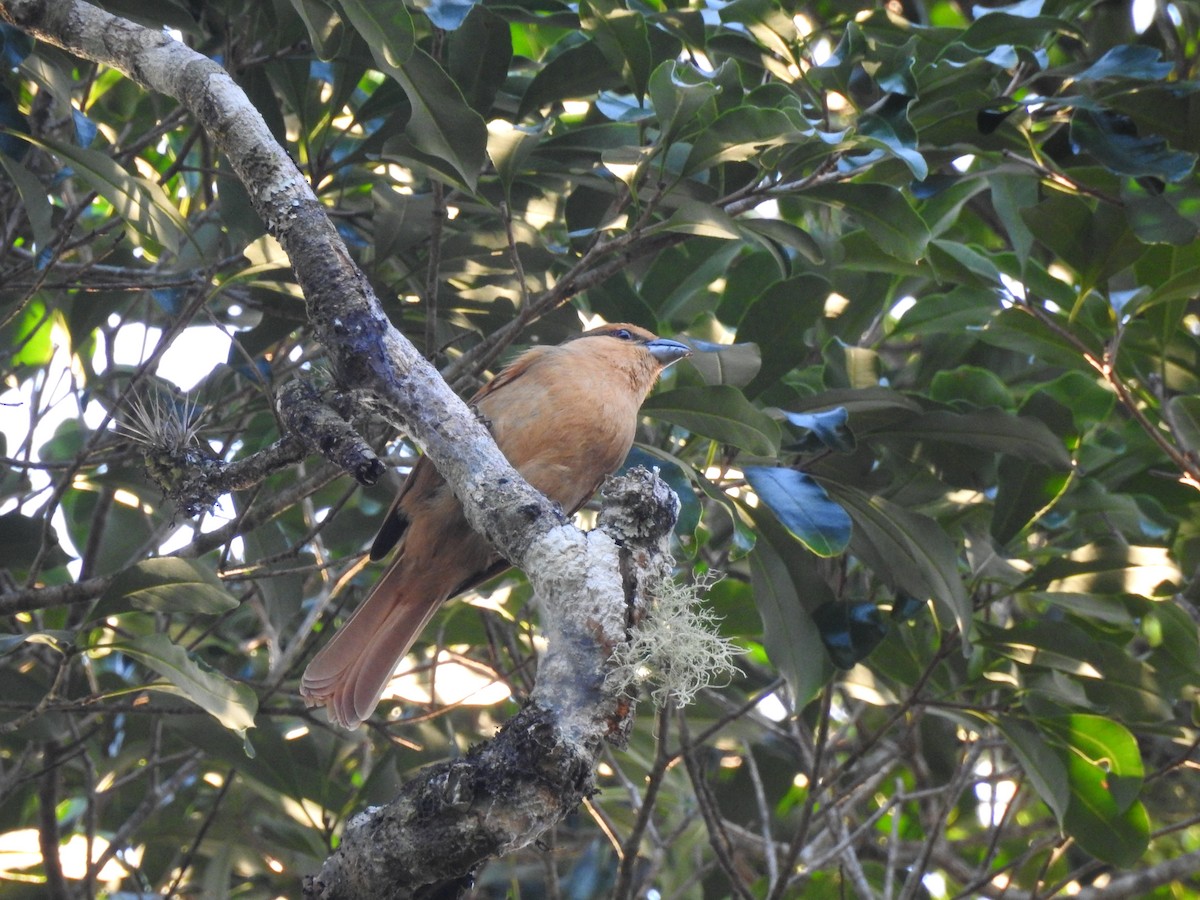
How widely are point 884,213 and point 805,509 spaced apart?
80cm

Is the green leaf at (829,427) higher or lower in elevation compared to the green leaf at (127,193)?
lower

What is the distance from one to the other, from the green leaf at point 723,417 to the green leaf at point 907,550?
0.42m

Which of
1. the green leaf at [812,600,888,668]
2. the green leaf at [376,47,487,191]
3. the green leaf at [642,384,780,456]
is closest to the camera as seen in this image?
the green leaf at [376,47,487,191]

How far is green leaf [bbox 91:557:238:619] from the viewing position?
105 inches

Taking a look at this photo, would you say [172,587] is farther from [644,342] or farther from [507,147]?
[644,342]

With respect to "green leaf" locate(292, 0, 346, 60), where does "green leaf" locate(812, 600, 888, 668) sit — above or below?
below

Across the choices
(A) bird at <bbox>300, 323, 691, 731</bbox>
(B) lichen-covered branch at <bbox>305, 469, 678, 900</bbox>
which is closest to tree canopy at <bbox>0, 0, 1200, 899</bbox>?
(A) bird at <bbox>300, 323, 691, 731</bbox>

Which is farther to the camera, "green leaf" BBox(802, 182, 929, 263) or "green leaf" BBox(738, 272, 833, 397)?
"green leaf" BBox(738, 272, 833, 397)

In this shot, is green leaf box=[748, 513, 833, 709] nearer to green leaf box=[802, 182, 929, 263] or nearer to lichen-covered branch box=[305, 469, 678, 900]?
green leaf box=[802, 182, 929, 263]

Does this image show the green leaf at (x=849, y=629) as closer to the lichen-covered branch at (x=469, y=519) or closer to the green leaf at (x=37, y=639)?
the lichen-covered branch at (x=469, y=519)

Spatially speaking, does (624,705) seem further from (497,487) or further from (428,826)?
(497,487)

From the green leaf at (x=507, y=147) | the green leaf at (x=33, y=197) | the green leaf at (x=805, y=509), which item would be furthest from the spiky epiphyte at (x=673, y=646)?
the green leaf at (x=33, y=197)

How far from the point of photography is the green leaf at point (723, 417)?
9.36ft

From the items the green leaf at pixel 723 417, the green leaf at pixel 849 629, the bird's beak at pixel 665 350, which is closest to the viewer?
the green leaf at pixel 723 417
